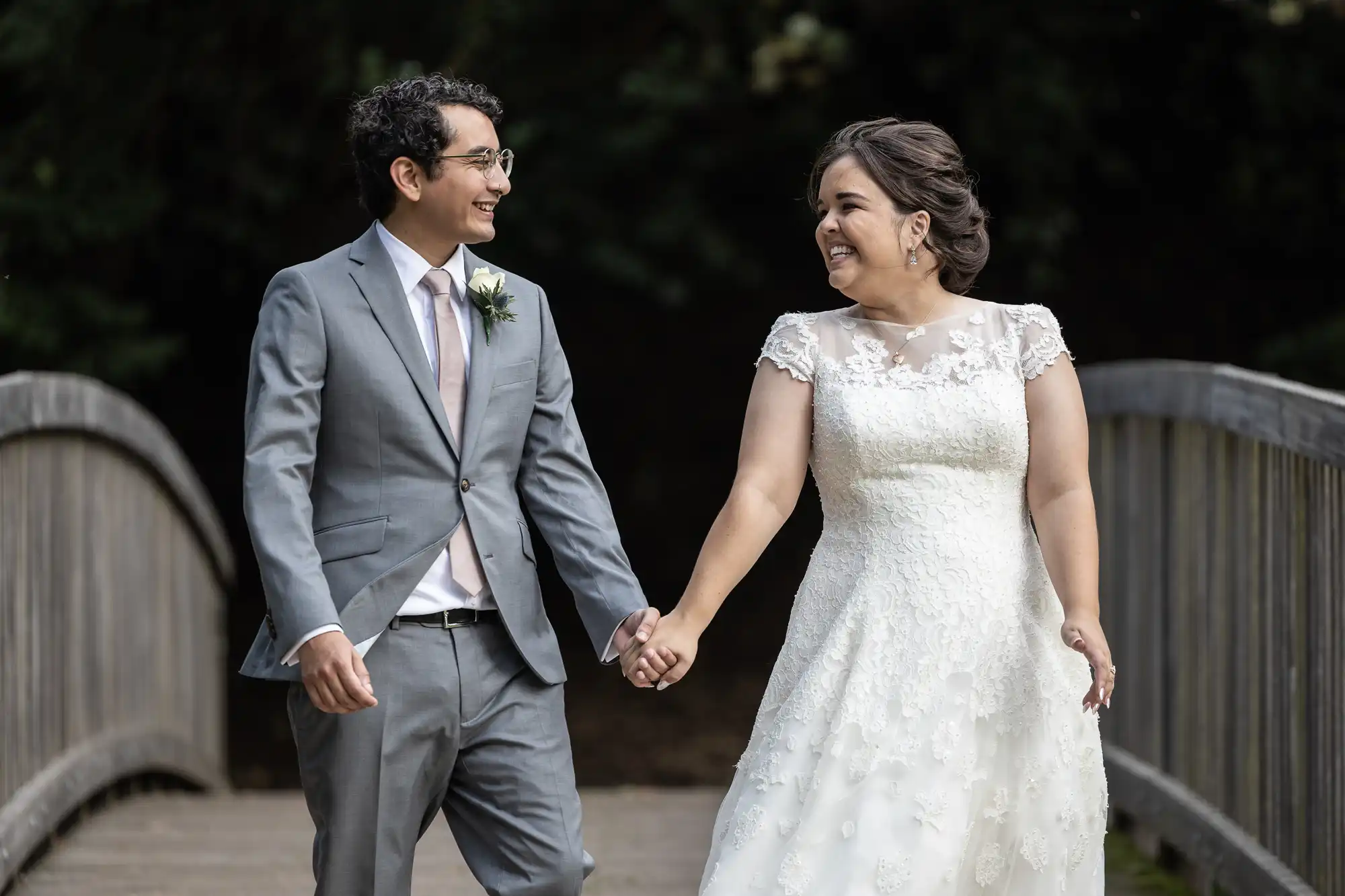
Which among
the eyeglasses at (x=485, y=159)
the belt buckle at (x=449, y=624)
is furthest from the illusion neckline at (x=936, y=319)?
the belt buckle at (x=449, y=624)

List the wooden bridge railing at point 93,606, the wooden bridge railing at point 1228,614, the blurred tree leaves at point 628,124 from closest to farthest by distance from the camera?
the wooden bridge railing at point 1228,614
the wooden bridge railing at point 93,606
the blurred tree leaves at point 628,124

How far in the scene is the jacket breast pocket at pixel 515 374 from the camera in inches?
133

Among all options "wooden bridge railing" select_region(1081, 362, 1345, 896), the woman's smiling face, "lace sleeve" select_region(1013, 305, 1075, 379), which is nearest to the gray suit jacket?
the woman's smiling face

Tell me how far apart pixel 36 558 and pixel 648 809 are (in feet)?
6.90

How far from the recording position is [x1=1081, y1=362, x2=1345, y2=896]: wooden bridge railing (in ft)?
12.1

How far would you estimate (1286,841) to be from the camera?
3.90m

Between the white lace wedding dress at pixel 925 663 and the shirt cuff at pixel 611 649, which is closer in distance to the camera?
the white lace wedding dress at pixel 925 663

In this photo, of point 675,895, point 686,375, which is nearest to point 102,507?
point 675,895

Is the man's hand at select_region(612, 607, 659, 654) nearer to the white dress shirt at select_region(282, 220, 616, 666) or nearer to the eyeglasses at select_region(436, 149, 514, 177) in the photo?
the white dress shirt at select_region(282, 220, 616, 666)

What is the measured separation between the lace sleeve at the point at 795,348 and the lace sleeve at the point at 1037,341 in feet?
1.26

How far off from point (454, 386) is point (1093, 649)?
4.04ft

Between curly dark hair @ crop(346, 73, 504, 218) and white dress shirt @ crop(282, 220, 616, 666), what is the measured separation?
8cm

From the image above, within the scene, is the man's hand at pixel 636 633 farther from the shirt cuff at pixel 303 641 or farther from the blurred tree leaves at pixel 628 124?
the blurred tree leaves at pixel 628 124

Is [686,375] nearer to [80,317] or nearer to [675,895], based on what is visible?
[80,317]
